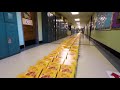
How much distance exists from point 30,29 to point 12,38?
2.17 m

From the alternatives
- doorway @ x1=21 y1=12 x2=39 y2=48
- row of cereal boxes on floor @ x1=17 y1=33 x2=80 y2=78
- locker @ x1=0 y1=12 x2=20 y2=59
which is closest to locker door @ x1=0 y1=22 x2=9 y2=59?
locker @ x1=0 y1=12 x2=20 y2=59

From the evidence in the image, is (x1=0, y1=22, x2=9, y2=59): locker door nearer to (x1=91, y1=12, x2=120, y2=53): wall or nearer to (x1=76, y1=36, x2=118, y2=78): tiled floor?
(x1=76, y1=36, x2=118, y2=78): tiled floor

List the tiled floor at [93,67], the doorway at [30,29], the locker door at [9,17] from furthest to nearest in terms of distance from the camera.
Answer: the doorway at [30,29] < the locker door at [9,17] < the tiled floor at [93,67]

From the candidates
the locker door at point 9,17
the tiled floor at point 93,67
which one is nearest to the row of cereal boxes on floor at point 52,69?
the tiled floor at point 93,67

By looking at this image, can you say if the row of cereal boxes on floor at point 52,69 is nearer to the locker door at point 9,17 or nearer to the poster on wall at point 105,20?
the locker door at point 9,17

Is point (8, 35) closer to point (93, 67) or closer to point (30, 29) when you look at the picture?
point (30, 29)

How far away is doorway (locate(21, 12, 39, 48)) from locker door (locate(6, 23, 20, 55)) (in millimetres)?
1429

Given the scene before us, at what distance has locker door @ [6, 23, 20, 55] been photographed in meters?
3.02

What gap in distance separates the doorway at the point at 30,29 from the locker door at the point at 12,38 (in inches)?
56.3

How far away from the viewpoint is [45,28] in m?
6.54

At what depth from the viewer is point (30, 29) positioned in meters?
5.27

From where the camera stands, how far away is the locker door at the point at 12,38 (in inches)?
119
